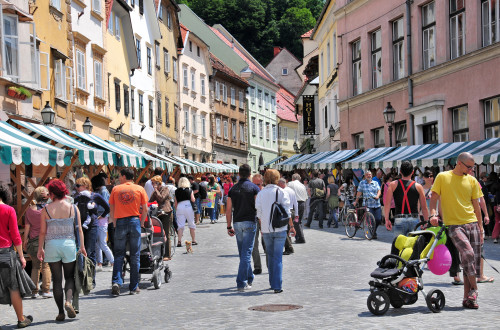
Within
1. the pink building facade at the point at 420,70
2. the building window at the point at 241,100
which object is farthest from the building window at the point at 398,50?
the building window at the point at 241,100

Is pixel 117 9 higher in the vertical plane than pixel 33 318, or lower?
higher

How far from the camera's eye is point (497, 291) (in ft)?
36.4

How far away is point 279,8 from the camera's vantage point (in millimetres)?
87500

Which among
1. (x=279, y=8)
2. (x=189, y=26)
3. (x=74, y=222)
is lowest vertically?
(x=74, y=222)

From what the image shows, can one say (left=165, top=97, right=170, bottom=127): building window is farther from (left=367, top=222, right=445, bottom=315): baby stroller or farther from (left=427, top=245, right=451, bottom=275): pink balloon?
(left=427, top=245, right=451, bottom=275): pink balloon

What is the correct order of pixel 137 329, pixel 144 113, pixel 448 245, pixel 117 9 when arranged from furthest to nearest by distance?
pixel 144 113 → pixel 117 9 → pixel 448 245 → pixel 137 329

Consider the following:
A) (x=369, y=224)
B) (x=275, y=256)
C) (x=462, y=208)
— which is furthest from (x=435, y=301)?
(x=369, y=224)

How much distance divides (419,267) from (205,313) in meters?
2.64

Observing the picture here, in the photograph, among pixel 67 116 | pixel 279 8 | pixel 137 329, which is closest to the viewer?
pixel 137 329

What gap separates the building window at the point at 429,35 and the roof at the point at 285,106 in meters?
55.0

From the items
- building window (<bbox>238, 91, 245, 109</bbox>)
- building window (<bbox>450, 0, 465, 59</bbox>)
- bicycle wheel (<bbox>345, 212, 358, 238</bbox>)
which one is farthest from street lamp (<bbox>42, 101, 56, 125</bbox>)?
building window (<bbox>238, 91, 245, 109</bbox>)

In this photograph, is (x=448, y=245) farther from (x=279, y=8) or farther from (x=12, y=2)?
(x=279, y=8)

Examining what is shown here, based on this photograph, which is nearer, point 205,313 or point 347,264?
point 205,313

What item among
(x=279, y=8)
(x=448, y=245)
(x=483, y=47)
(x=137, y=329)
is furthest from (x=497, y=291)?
(x=279, y=8)
